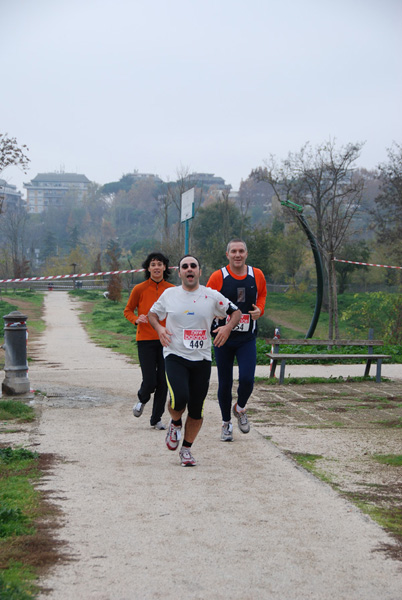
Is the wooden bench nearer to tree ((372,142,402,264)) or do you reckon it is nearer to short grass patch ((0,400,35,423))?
short grass patch ((0,400,35,423))

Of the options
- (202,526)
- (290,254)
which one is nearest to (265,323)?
(290,254)

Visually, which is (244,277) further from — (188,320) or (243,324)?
(188,320)

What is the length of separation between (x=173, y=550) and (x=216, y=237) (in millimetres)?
56327

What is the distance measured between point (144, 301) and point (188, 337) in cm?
181

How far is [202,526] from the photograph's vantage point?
4.62m

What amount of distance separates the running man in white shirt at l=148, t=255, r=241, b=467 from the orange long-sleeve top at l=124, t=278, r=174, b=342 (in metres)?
1.51

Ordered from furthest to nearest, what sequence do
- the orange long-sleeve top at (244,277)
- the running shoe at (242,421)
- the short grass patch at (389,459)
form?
the running shoe at (242,421) < the orange long-sleeve top at (244,277) < the short grass patch at (389,459)

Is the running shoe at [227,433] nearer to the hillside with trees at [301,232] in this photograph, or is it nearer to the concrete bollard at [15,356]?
the concrete bollard at [15,356]

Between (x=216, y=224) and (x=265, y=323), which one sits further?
(x=216, y=224)

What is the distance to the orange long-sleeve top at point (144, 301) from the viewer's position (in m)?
7.81

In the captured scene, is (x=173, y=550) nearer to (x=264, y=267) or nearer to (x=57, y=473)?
(x=57, y=473)

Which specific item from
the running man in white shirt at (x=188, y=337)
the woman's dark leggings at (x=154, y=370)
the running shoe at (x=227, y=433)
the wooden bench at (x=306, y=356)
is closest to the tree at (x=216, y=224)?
the wooden bench at (x=306, y=356)

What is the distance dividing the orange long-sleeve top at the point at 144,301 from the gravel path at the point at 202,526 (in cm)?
102

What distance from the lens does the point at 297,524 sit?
4691mm
